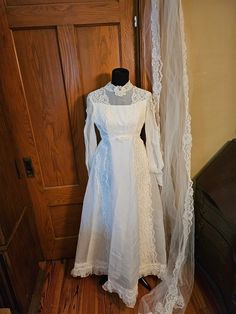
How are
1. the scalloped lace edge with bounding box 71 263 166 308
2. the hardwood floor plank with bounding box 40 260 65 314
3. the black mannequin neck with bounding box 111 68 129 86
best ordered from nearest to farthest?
the black mannequin neck with bounding box 111 68 129 86 → the scalloped lace edge with bounding box 71 263 166 308 → the hardwood floor plank with bounding box 40 260 65 314

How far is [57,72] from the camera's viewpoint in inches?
51.1

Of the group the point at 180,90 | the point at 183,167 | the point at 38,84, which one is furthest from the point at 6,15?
the point at 183,167

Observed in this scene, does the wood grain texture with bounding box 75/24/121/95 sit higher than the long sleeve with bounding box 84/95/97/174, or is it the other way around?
the wood grain texture with bounding box 75/24/121/95

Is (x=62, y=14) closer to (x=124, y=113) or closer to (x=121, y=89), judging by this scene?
(x=121, y=89)

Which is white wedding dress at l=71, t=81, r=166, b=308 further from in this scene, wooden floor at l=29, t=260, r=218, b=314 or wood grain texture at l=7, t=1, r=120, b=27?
wood grain texture at l=7, t=1, r=120, b=27

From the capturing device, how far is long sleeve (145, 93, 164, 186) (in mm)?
1224

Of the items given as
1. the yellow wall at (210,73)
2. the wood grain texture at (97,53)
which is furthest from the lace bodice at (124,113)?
the yellow wall at (210,73)

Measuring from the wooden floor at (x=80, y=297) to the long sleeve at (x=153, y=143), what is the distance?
2.52ft

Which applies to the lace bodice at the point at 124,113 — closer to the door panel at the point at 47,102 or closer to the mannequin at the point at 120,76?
the mannequin at the point at 120,76

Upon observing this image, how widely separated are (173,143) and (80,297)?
1.13m

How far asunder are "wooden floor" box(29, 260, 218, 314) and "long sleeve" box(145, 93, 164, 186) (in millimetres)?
767

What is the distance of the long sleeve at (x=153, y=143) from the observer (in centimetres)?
122

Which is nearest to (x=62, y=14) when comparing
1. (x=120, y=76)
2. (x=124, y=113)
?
(x=120, y=76)

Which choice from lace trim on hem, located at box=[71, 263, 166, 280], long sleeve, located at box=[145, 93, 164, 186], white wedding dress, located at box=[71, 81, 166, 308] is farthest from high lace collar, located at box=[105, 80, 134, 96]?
lace trim on hem, located at box=[71, 263, 166, 280]
